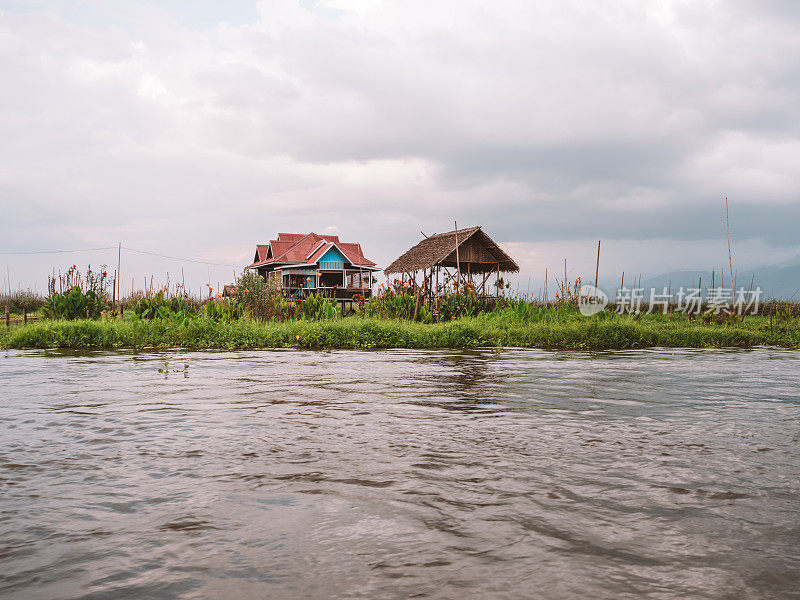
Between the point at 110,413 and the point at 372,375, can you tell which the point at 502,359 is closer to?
the point at 372,375

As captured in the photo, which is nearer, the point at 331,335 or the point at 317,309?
the point at 331,335

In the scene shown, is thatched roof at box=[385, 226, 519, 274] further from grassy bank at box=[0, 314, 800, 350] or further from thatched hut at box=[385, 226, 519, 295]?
grassy bank at box=[0, 314, 800, 350]

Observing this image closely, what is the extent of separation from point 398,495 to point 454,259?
1934 centimetres

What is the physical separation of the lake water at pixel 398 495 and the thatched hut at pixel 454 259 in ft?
49.5

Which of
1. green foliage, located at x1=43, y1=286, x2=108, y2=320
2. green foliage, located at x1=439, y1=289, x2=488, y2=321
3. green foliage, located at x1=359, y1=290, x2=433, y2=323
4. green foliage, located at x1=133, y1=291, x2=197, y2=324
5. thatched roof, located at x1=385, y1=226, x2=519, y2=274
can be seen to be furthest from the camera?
thatched roof, located at x1=385, y1=226, x2=519, y2=274

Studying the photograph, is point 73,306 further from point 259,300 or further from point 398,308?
point 398,308

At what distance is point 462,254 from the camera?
73.5 ft

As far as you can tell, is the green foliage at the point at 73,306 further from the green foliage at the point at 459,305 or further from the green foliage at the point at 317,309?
the green foliage at the point at 459,305

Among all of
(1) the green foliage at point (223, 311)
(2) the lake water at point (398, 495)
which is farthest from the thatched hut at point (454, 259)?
(2) the lake water at point (398, 495)

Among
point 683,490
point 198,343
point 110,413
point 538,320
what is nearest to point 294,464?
point 683,490

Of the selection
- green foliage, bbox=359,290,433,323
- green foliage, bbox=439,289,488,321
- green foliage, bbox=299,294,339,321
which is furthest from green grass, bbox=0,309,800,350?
green foliage, bbox=439,289,488,321

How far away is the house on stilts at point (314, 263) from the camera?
112ft

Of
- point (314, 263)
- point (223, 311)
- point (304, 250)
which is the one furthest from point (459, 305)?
point (304, 250)

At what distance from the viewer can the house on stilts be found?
112 ft
